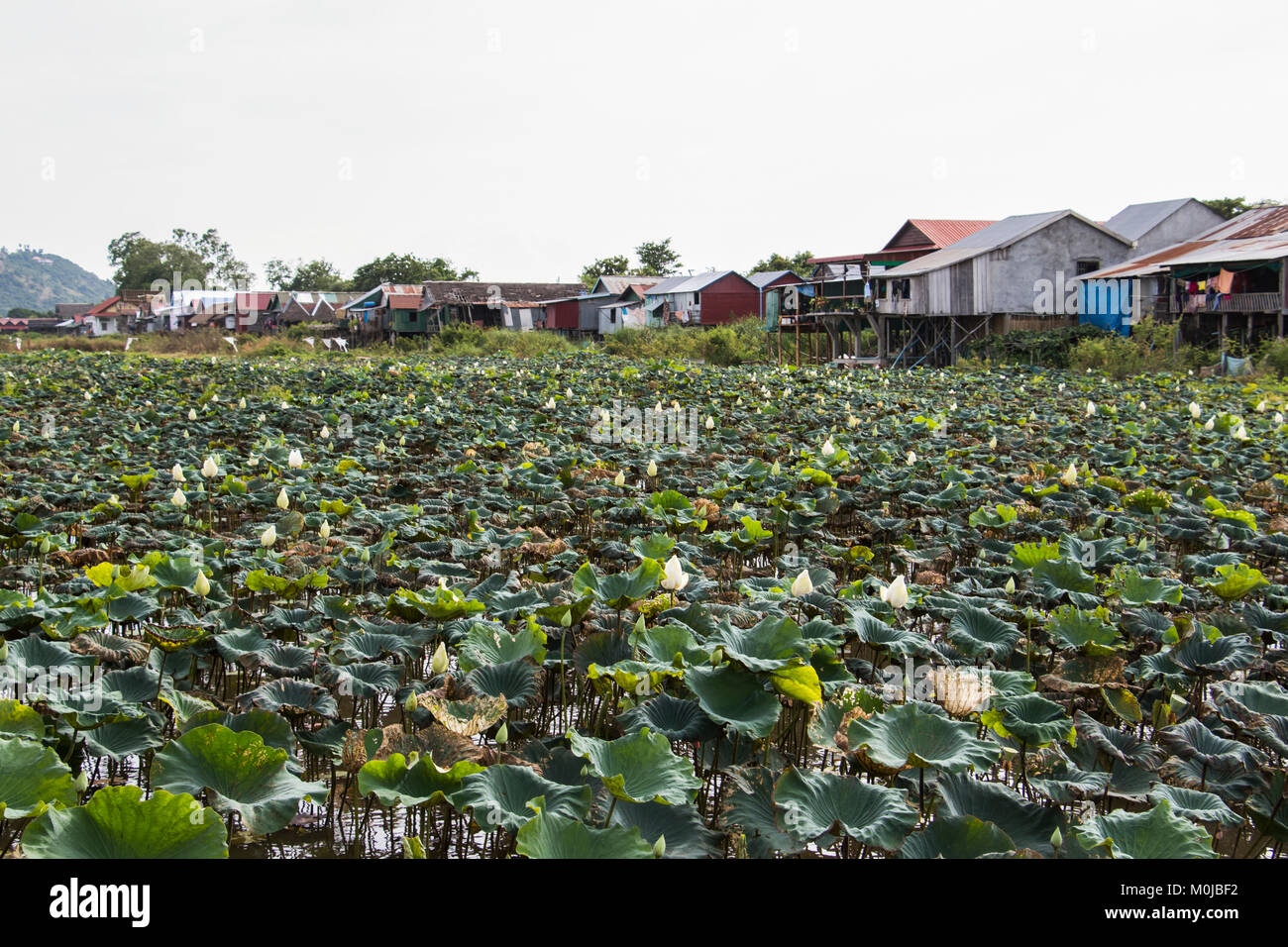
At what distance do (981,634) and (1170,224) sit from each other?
3711 centimetres

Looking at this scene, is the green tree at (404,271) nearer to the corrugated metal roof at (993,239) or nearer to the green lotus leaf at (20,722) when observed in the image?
the corrugated metal roof at (993,239)

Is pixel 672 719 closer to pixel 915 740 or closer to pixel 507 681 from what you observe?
pixel 507 681

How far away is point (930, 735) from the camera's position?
8.24ft

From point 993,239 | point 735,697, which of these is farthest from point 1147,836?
point 993,239

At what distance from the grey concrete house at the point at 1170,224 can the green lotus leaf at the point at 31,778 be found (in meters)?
37.6

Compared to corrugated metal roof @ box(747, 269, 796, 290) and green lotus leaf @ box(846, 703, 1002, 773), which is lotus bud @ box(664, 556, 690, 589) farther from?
corrugated metal roof @ box(747, 269, 796, 290)

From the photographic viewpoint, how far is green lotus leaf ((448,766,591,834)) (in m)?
2.19

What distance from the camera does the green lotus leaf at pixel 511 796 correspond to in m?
2.19

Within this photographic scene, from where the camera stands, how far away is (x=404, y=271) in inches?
2901

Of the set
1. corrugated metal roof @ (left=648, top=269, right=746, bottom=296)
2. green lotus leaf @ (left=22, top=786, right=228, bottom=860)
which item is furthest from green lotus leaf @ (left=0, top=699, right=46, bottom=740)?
corrugated metal roof @ (left=648, top=269, right=746, bottom=296)

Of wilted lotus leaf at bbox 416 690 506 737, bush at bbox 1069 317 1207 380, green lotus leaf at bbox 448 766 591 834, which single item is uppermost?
bush at bbox 1069 317 1207 380

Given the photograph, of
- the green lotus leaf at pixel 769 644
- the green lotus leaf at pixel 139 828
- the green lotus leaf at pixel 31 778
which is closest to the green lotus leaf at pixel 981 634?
the green lotus leaf at pixel 769 644
